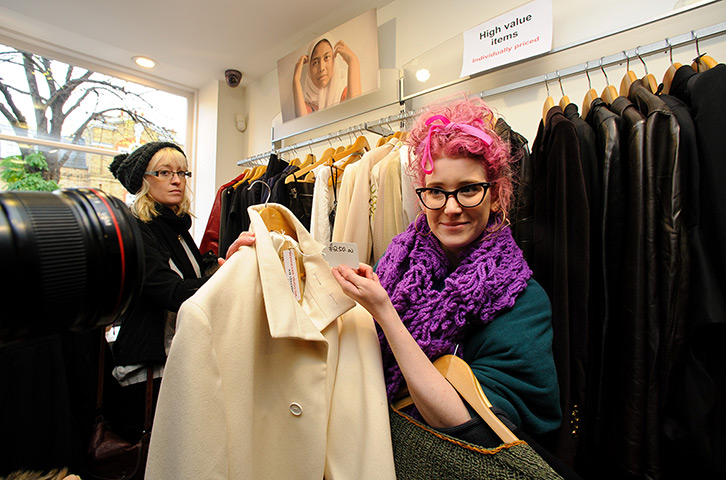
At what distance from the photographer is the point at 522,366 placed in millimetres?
716

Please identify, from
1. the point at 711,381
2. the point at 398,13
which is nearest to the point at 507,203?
the point at 711,381

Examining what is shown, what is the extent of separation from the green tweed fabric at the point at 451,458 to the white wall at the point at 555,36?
1399 millimetres

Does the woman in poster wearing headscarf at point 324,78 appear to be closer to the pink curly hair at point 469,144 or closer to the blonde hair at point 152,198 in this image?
the blonde hair at point 152,198

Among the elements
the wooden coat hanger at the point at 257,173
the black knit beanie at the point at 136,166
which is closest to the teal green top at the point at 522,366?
the black knit beanie at the point at 136,166

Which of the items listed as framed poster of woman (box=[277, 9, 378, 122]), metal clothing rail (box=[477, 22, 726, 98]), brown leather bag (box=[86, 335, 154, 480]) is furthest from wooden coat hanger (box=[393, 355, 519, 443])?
framed poster of woman (box=[277, 9, 378, 122])

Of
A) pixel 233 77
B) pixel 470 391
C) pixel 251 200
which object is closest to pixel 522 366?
pixel 470 391

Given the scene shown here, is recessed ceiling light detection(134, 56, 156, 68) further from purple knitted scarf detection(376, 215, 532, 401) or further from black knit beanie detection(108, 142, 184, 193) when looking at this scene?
purple knitted scarf detection(376, 215, 532, 401)

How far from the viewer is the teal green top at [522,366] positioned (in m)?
0.71

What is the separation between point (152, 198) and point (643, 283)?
1762 mm

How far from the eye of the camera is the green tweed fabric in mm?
532

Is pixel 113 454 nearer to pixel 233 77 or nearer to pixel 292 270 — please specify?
pixel 292 270

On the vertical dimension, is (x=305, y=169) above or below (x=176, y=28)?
below

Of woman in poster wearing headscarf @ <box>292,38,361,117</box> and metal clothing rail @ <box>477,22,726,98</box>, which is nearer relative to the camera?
metal clothing rail @ <box>477,22,726,98</box>

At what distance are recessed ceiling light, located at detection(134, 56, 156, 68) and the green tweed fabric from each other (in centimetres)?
353
